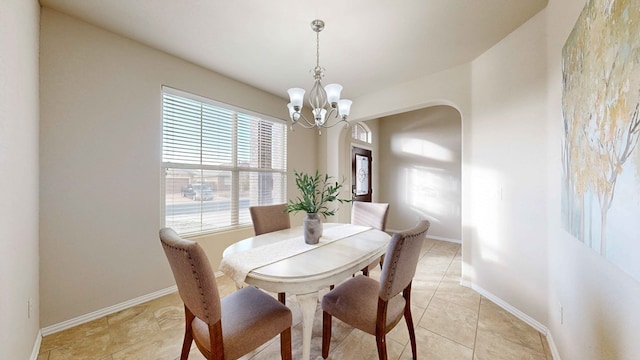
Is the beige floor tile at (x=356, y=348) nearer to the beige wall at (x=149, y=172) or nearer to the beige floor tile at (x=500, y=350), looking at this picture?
the beige floor tile at (x=500, y=350)

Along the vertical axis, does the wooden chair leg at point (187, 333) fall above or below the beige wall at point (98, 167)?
below

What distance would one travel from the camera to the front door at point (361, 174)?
4902 millimetres

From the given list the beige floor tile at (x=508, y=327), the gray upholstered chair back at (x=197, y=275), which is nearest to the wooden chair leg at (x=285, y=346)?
the gray upholstered chair back at (x=197, y=275)

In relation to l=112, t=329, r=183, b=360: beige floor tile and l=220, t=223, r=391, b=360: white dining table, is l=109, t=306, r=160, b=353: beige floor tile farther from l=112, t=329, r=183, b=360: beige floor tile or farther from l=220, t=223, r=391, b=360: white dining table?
l=220, t=223, r=391, b=360: white dining table

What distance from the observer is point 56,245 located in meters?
1.92

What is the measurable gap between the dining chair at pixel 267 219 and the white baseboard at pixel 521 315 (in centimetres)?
229

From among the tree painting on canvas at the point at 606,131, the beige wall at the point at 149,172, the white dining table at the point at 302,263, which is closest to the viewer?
the tree painting on canvas at the point at 606,131

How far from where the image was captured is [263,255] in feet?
5.10

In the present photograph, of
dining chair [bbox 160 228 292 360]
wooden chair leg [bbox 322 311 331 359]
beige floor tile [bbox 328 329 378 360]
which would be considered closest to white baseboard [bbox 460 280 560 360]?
beige floor tile [bbox 328 329 378 360]

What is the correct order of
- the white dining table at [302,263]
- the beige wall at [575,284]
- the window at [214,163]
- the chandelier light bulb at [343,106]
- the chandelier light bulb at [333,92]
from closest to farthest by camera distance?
the beige wall at [575,284], the white dining table at [302,263], the chandelier light bulb at [333,92], the chandelier light bulb at [343,106], the window at [214,163]

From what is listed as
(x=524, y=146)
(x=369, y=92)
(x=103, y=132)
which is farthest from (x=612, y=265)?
(x=103, y=132)

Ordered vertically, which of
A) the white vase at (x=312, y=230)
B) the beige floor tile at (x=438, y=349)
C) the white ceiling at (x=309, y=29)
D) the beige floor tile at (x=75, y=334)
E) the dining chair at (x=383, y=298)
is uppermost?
the white ceiling at (x=309, y=29)

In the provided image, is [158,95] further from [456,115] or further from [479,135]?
[456,115]

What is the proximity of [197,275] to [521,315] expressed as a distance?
8.96ft
